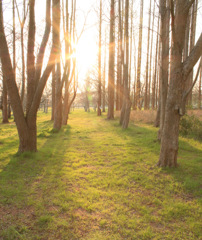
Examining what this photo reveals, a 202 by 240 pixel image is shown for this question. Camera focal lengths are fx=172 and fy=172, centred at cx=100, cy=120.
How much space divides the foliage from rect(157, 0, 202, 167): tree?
160 inches

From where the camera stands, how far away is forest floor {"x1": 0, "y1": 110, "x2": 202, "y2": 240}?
2.34 meters

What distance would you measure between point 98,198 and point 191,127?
621cm

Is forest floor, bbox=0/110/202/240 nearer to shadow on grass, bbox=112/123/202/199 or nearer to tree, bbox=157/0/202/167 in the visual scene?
shadow on grass, bbox=112/123/202/199

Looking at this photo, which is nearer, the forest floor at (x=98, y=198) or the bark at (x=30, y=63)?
the forest floor at (x=98, y=198)

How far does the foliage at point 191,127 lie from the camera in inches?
295

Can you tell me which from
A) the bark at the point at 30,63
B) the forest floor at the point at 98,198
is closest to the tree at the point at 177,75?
the forest floor at the point at 98,198

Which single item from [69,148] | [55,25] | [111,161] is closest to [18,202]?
[111,161]

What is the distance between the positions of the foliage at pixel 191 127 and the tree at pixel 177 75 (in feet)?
13.3

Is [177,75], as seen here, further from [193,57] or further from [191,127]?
[191,127]

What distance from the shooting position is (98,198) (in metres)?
3.11

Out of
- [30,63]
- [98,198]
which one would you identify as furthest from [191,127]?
[30,63]

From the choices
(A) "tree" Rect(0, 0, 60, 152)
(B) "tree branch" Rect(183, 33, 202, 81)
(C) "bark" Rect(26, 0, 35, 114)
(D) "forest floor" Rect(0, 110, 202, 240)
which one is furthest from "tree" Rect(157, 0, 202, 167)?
(C) "bark" Rect(26, 0, 35, 114)

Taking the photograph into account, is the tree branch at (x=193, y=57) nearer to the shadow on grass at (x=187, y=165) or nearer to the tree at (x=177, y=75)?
the tree at (x=177, y=75)

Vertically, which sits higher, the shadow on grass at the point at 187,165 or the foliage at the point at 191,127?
the foliage at the point at 191,127
